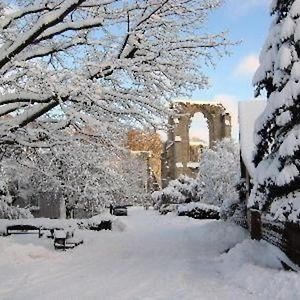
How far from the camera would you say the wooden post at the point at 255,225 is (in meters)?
17.4

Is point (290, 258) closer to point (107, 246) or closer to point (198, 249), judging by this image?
point (198, 249)

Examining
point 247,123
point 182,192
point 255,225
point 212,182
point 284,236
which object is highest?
point 247,123

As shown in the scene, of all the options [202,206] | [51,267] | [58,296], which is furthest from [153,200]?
[58,296]

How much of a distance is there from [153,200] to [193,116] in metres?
11.1

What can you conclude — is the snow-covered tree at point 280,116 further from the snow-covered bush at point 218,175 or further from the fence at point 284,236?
the snow-covered bush at point 218,175

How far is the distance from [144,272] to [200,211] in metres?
24.5

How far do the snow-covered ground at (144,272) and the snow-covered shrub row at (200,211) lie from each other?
709 inches

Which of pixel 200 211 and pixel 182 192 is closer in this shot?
pixel 200 211

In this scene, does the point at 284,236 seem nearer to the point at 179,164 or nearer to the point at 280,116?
the point at 280,116

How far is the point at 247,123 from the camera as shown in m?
21.6

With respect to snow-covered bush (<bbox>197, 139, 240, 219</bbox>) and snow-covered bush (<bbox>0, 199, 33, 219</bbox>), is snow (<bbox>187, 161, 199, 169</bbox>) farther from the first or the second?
snow-covered bush (<bbox>0, 199, 33, 219</bbox>)

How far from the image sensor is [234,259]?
11.5m

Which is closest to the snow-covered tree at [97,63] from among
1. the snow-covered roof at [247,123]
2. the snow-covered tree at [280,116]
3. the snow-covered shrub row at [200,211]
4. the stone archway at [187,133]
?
the snow-covered tree at [280,116]

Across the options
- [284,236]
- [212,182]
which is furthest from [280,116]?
[212,182]
